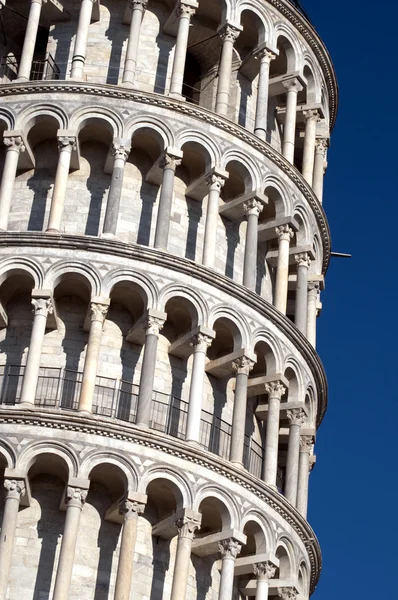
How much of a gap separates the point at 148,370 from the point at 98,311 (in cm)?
151

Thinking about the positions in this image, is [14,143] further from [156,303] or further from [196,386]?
[196,386]

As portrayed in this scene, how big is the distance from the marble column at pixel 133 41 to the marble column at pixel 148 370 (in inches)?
223

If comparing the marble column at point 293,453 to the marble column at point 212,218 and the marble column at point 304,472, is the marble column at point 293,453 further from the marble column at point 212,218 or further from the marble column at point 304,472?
the marble column at point 212,218

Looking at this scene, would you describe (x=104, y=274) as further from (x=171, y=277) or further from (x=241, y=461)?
(x=241, y=461)

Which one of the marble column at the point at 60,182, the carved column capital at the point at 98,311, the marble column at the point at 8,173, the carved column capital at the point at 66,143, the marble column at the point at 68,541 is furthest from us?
the carved column capital at the point at 66,143

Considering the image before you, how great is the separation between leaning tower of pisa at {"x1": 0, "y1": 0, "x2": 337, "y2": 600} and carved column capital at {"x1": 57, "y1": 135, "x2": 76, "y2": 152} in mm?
39

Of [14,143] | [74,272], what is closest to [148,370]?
[74,272]

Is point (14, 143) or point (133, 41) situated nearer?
point (14, 143)

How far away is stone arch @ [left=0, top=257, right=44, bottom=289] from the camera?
107ft

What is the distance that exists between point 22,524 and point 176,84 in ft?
33.3

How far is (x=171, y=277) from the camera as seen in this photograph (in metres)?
33.1

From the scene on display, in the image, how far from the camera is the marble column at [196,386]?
104 ft

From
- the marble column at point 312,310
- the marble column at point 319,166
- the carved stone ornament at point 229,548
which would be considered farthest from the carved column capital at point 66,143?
the carved stone ornament at point 229,548

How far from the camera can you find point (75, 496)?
98.8 ft
